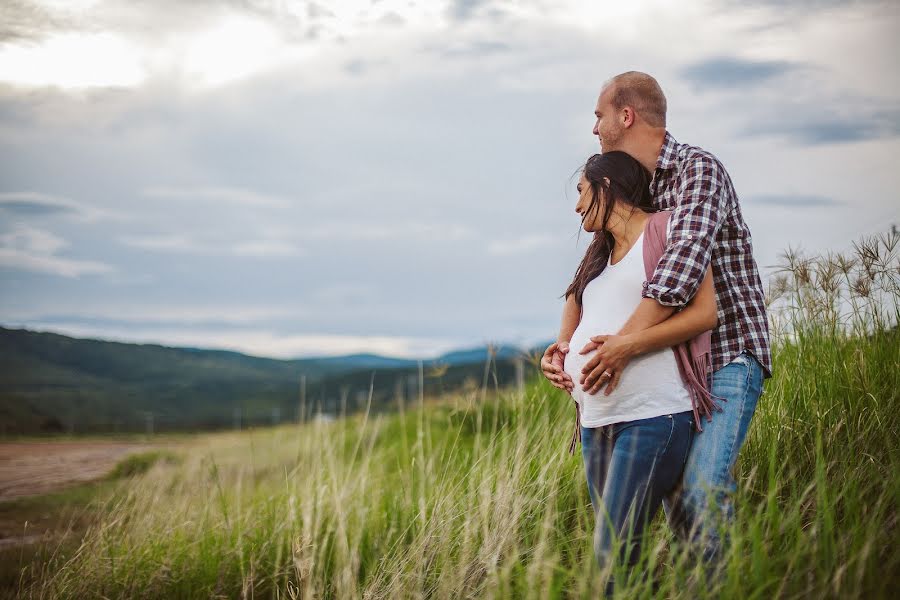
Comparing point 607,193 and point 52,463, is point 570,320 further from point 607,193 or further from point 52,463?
point 52,463

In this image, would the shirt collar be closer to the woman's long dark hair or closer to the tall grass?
the woman's long dark hair

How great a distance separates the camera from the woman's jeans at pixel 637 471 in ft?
7.52

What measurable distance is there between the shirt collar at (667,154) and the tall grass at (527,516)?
110 centimetres

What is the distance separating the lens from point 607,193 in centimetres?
250

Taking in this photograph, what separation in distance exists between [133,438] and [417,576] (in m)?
10.5

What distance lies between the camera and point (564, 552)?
11.1 ft

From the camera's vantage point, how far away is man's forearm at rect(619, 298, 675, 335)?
226 centimetres

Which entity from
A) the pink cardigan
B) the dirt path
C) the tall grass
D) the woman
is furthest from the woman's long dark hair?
the dirt path

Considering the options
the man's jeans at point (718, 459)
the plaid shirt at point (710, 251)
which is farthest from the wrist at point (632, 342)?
the man's jeans at point (718, 459)

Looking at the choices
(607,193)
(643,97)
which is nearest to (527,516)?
(607,193)

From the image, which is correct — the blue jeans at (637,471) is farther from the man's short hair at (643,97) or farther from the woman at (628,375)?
the man's short hair at (643,97)

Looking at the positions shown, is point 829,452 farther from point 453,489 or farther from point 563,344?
point 453,489

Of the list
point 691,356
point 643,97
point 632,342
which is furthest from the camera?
point 643,97

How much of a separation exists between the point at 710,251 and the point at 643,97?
77cm
